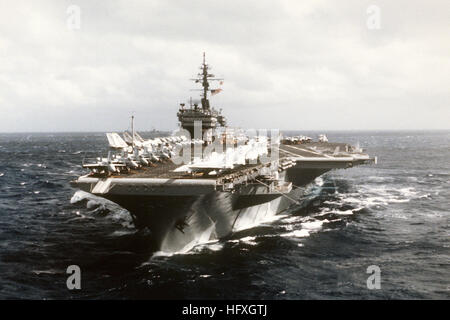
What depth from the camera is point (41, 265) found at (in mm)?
16062

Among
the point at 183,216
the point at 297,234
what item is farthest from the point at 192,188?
the point at 297,234

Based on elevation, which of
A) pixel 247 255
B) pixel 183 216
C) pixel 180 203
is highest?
pixel 180 203

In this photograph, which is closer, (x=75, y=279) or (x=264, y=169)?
(x=75, y=279)

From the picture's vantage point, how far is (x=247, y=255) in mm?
17281

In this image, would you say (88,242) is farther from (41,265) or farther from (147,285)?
(147,285)

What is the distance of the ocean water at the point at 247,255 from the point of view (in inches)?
547

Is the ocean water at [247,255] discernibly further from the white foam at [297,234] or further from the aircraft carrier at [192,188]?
the aircraft carrier at [192,188]

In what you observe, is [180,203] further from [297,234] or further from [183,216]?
[297,234]

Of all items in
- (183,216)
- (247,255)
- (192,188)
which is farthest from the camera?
(247,255)

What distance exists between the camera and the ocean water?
13.9 m

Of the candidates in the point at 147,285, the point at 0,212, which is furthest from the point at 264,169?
the point at 0,212

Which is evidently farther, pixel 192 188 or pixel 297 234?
pixel 297 234

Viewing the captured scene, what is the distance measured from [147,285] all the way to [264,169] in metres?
8.69

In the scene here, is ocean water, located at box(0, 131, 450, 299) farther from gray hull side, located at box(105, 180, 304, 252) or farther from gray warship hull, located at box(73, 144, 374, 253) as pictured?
gray warship hull, located at box(73, 144, 374, 253)
